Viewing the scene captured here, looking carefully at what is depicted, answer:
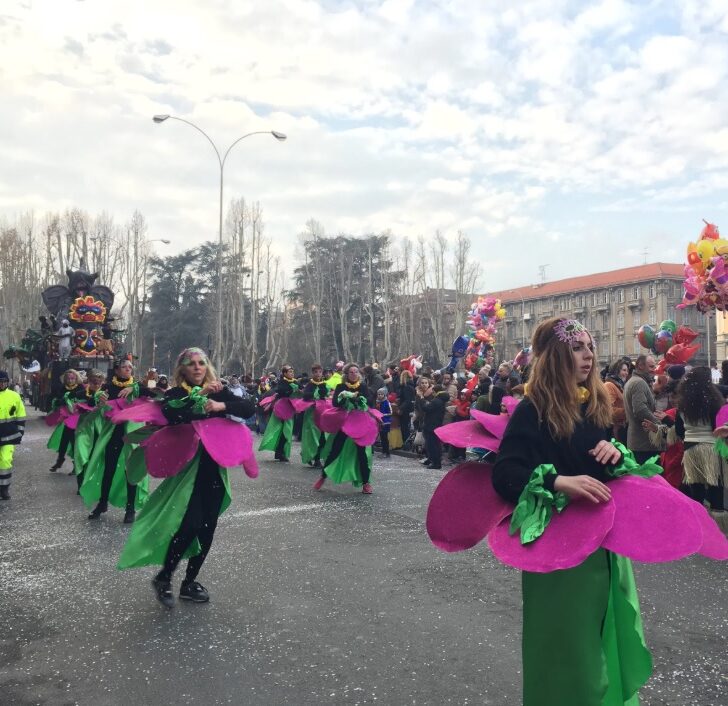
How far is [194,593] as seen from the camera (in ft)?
17.6

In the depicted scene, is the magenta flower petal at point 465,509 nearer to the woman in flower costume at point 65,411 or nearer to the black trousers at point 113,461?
the black trousers at point 113,461

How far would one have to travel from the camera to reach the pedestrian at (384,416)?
1546 cm

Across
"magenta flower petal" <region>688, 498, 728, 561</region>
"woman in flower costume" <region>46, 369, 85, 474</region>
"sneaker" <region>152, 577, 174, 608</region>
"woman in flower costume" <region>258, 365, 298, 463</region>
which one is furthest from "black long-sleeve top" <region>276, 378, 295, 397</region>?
"magenta flower petal" <region>688, 498, 728, 561</region>

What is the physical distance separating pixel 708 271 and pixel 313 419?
6.86 meters

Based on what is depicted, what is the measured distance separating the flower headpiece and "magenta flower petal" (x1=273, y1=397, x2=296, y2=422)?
1167cm

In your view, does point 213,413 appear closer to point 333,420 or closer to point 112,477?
point 112,477

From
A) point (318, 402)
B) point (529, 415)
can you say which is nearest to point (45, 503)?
point (318, 402)

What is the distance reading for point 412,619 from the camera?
4.86 meters

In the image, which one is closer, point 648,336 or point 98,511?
point 98,511

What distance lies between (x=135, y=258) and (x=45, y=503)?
45.8 meters

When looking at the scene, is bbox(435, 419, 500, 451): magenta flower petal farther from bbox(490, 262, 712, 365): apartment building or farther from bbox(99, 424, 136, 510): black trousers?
bbox(490, 262, 712, 365): apartment building

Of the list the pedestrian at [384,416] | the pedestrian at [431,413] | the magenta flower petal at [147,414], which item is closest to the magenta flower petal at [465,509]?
the magenta flower petal at [147,414]

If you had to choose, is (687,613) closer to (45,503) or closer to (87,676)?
(87,676)

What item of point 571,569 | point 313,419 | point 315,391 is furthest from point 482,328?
point 571,569
